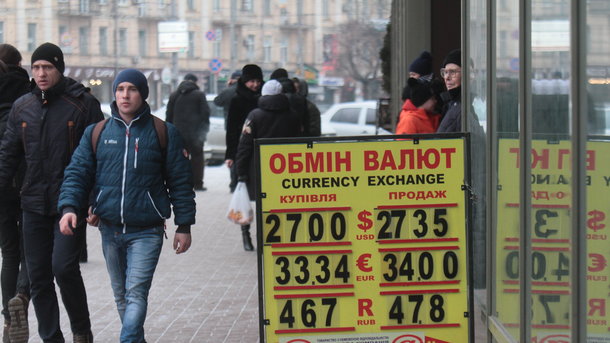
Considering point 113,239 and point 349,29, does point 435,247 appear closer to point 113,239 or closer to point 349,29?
point 113,239

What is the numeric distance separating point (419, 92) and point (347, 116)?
2158 cm

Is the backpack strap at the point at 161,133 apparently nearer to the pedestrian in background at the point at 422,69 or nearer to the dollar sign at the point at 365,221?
the dollar sign at the point at 365,221

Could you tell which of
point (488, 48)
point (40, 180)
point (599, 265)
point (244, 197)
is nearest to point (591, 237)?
point (599, 265)

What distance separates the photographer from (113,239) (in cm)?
633

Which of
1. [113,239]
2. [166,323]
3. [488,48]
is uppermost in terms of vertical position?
[488,48]

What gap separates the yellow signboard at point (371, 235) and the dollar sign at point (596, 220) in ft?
5.42

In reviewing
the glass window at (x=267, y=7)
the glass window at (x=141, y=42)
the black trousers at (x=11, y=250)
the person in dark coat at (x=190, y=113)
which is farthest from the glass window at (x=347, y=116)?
the glass window at (x=267, y=7)

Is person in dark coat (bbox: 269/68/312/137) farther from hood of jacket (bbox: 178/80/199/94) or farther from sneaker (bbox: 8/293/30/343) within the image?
sneaker (bbox: 8/293/30/343)

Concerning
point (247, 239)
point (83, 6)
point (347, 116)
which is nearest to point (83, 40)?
point (83, 6)

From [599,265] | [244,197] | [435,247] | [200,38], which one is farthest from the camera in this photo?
[200,38]

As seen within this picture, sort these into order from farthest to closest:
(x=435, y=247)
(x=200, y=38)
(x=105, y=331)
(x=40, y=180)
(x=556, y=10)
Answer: (x=200, y=38)
(x=105, y=331)
(x=40, y=180)
(x=435, y=247)
(x=556, y=10)

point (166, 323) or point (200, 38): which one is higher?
point (200, 38)

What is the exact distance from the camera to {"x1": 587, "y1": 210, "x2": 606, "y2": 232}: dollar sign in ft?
11.8

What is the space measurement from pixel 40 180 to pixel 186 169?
3.05 ft
